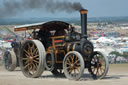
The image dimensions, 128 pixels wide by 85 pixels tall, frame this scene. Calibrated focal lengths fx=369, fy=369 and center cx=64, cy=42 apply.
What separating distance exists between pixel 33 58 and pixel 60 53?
112 cm

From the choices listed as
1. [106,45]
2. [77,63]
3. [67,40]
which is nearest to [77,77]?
[77,63]

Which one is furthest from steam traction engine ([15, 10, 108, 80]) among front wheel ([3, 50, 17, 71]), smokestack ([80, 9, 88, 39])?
front wheel ([3, 50, 17, 71])

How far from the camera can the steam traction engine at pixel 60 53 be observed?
45.1 feet

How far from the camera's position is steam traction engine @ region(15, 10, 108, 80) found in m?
13.7

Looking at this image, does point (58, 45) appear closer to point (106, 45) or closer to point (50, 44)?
point (50, 44)

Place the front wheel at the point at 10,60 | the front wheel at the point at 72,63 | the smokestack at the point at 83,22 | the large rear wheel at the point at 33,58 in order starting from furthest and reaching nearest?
the front wheel at the point at 10,60 < the large rear wheel at the point at 33,58 < the smokestack at the point at 83,22 < the front wheel at the point at 72,63

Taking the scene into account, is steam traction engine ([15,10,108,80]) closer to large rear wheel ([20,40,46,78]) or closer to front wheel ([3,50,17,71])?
large rear wheel ([20,40,46,78])

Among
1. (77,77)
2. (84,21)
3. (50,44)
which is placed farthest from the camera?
(50,44)

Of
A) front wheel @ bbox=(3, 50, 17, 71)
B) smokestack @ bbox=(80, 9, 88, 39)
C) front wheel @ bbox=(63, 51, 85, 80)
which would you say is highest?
smokestack @ bbox=(80, 9, 88, 39)

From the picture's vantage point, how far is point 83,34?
557 inches

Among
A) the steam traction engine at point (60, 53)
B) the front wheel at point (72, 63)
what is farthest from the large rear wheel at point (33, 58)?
the front wheel at point (72, 63)

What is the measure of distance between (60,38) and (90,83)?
2.98 metres

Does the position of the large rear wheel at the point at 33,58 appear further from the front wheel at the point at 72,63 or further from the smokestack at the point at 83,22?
the smokestack at the point at 83,22

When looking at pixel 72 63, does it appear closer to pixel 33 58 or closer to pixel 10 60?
pixel 33 58
